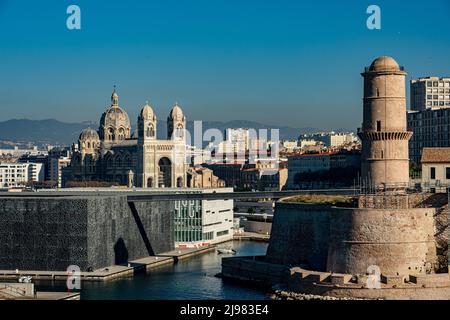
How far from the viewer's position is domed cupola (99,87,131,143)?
383ft

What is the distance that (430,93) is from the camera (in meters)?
110

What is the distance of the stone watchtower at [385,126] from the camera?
1624 inches

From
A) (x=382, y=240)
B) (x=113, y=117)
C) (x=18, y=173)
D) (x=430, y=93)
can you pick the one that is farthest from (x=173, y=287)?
(x=18, y=173)

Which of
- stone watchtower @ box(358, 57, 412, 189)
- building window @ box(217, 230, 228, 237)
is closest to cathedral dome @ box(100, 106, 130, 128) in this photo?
building window @ box(217, 230, 228, 237)

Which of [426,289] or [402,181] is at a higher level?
[402,181]

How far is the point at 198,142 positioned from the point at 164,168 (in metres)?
46.6

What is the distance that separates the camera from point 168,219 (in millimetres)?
56625

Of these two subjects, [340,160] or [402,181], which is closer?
[402,181]

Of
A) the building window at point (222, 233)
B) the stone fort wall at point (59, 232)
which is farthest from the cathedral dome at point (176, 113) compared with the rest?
the stone fort wall at point (59, 232)

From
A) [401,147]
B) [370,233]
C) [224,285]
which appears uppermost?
[401,147]

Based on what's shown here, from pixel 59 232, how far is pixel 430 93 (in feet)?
234

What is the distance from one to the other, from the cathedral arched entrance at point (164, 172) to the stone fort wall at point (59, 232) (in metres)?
57.5
